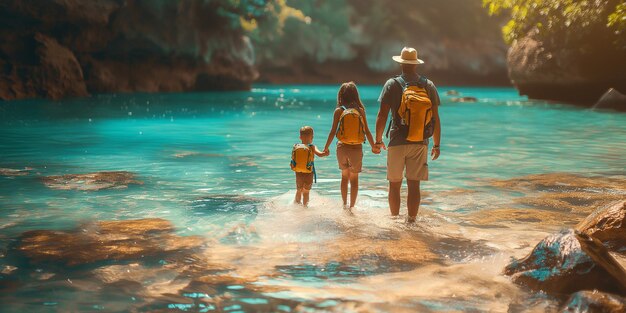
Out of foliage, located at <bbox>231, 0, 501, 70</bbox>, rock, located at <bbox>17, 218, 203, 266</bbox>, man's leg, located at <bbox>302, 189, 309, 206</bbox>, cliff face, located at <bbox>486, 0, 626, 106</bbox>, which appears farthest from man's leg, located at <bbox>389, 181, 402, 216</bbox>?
foliage, located at <bbox>231, 0, 501, 70</bbox>

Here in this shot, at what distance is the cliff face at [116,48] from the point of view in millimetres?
30797

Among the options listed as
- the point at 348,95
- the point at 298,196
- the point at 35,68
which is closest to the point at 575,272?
the point at 348,95

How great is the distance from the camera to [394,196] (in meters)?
6.95

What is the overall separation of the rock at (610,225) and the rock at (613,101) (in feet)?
71.7

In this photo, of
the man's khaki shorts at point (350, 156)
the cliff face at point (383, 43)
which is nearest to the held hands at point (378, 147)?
the man's khaki shorts at point (350, 156)

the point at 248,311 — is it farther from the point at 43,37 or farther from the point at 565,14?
the point at 43,37

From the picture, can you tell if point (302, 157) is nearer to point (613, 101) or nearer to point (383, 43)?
point (613, 101)

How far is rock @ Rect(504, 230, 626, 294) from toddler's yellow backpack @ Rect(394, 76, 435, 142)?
6.32ft

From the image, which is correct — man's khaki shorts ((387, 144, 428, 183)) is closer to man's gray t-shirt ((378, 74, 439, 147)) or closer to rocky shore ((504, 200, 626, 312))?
man's gray t-shirt ((378, 74, 439, 147))

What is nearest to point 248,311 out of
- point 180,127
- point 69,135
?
point 69,135

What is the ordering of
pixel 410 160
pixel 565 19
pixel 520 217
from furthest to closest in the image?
1. pixel 565 19
2. pixel 520 217
3. pixel 410 160

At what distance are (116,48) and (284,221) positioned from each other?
112 feet

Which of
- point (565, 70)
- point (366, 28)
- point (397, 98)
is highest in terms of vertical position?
point (366, 28)

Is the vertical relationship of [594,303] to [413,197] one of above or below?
below
